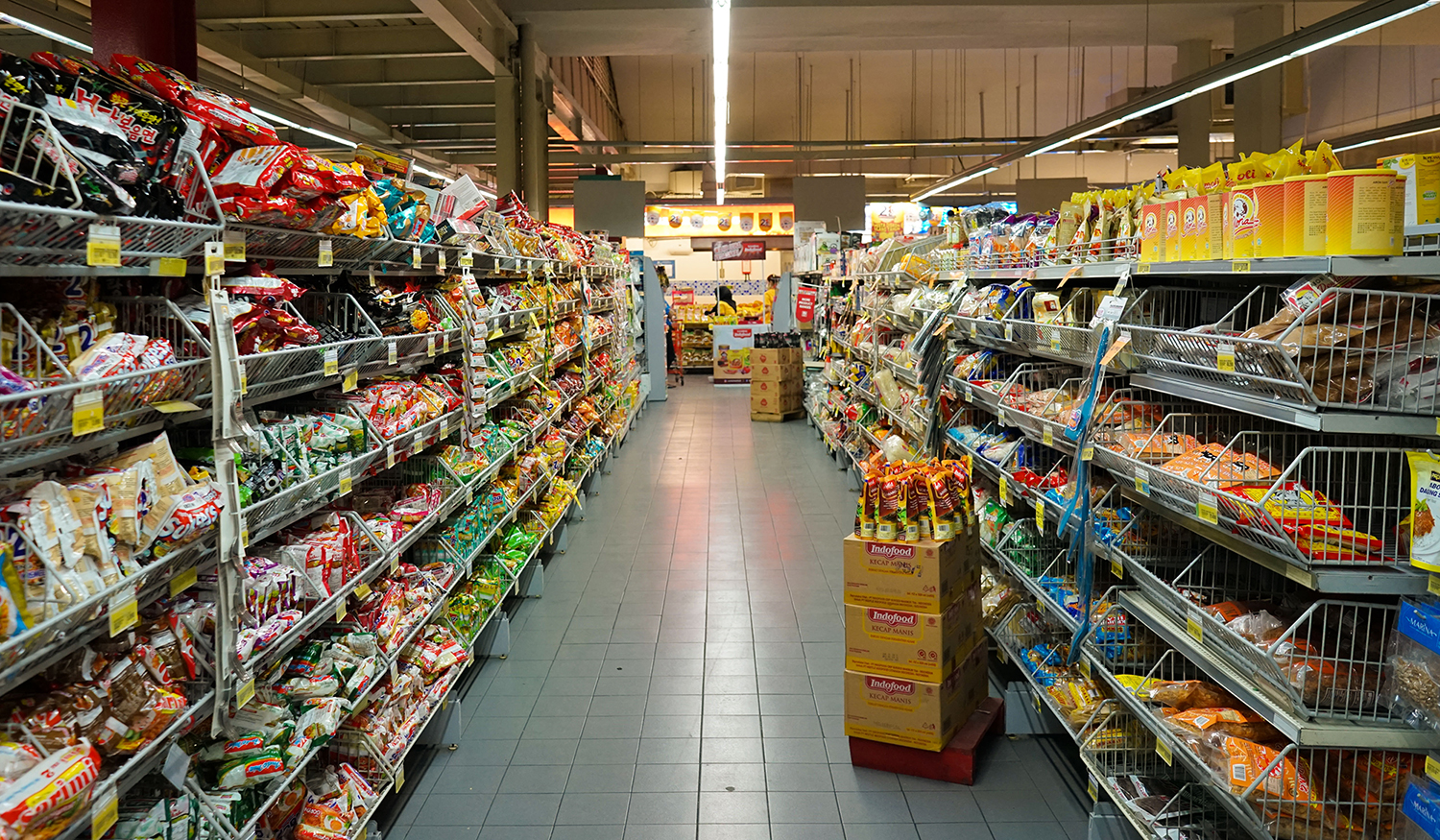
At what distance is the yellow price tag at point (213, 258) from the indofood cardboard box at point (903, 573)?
241 centimetres

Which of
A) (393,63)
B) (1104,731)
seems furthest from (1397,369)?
(393,63)

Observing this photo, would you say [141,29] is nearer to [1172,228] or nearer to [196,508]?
[196,508]

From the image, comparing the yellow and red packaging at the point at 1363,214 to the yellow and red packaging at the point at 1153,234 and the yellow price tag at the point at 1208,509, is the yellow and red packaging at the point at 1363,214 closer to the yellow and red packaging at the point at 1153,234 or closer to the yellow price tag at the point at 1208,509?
the yellow price tag at the point at 1208,509

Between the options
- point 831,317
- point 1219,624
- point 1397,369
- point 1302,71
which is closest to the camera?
point 1397,369

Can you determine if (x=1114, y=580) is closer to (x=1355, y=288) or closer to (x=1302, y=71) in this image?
(x=1355, y=288)

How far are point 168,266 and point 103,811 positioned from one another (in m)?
1.09

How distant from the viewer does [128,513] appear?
1964 mm

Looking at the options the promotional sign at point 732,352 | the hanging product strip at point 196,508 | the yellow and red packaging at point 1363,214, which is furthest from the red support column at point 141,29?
the promotional sign at point 732,352

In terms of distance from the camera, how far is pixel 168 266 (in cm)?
208

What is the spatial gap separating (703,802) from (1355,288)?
267 centimetres

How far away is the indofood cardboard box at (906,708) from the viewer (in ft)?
12.1

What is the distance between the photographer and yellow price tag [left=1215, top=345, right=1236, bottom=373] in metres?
2.47

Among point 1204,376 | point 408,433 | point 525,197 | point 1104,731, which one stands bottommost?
point 1104,731

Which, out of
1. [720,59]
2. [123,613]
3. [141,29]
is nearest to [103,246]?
[123,613]
